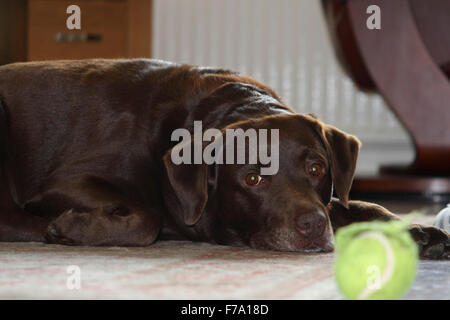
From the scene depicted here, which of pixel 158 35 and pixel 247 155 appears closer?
pixel 247 155

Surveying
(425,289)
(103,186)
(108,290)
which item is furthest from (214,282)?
(103,186)

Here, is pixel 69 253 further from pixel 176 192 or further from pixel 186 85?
pixel 186 85

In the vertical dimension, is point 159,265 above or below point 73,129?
below

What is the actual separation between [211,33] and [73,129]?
3.33 metres

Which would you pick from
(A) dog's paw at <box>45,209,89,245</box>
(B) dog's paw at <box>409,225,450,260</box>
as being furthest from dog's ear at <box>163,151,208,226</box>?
(B) dog's paw at <box>409,225,450,260</box>

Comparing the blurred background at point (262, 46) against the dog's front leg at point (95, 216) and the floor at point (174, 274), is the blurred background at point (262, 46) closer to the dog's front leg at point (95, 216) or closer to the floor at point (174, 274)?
the dog's front leg at point (95, 216)

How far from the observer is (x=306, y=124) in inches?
80.2

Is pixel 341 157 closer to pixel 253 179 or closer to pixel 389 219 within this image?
pixel 389 219

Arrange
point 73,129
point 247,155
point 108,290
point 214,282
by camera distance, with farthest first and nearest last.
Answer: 1. point 73,129
2. point 247,155
3. point 214,282
4. point 108,290

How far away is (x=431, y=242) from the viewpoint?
5.81ft

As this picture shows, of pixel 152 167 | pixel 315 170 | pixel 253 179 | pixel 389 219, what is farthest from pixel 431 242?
pixel 152 167

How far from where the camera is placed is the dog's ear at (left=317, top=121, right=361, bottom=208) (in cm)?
203

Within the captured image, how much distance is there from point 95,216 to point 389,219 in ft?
2.91

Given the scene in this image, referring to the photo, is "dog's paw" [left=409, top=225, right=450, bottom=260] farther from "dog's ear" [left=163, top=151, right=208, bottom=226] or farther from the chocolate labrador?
"dog's ear" [left=163, top=151, right=208, bottom=226]
